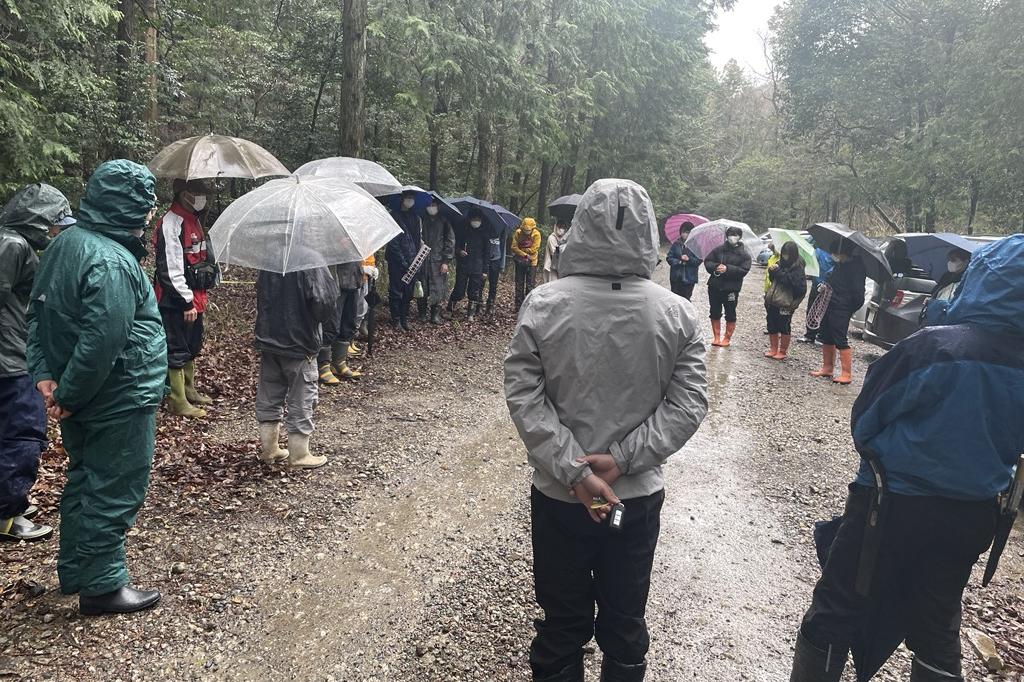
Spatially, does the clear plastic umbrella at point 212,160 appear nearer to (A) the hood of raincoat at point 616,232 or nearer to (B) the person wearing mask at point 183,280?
(B) the person wearing mask at point 183,280

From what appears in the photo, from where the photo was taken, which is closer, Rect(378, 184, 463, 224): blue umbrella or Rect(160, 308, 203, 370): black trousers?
Rect(160, 308, 203, 370): black trousers

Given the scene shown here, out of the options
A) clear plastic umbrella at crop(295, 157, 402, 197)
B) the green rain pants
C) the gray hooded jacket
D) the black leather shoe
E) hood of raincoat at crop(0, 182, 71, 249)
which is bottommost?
the black leather shoe

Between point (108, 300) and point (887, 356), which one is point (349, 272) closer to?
point (108, 300)

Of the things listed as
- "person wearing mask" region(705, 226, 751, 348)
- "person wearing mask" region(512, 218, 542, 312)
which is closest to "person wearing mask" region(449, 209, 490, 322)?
"person wearing mask" region(512, 218, 542, 312)

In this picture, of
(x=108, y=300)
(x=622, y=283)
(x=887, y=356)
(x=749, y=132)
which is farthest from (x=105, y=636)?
(x=749, y=132)

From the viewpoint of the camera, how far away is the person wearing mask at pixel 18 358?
3.77 meters

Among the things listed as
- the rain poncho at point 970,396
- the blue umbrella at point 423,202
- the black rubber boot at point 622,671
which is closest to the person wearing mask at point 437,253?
the blue umbrella at point 423,202

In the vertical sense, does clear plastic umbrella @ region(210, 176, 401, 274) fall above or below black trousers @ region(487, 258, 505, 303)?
above

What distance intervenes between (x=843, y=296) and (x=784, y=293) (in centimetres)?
121

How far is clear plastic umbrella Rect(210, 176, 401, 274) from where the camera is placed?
4.98m

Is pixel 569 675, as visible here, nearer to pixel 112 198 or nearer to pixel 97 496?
pixel 97 496

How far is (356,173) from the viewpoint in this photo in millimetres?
8328

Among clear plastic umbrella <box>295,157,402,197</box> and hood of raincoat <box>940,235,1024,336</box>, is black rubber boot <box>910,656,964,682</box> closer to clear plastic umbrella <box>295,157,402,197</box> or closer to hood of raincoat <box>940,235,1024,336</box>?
hood of raincoat <box>940,235,1024,336</box>

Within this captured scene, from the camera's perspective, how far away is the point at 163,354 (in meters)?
3.45
